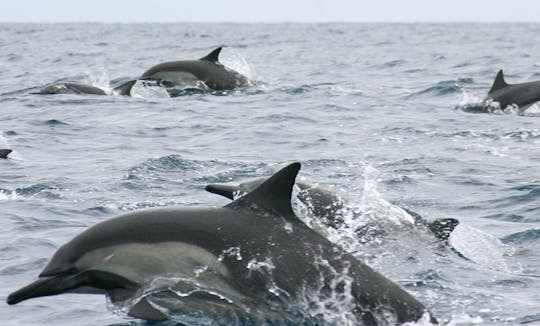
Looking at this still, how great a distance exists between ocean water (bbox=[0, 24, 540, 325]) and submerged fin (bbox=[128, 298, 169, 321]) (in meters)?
0.48

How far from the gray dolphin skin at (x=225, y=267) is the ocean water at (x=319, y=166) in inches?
17.9

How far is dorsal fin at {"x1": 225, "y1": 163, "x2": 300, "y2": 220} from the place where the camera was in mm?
7410

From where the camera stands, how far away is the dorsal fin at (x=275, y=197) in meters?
7.41

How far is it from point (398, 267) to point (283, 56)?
112 ft

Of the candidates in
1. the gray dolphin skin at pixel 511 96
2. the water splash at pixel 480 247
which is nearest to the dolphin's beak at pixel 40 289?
the water splash at pixel 480 247

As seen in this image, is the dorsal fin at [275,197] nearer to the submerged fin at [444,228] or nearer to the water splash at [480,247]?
the submerged fin at [444,228]

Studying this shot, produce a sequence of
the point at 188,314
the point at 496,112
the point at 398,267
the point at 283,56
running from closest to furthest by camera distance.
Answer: the point at 188,314 → the point at 398,267 → the point at 496,112 → the point at 283,56

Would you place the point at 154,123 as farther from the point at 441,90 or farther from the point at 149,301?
the point at 149,301

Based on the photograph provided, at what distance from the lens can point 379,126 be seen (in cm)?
1873

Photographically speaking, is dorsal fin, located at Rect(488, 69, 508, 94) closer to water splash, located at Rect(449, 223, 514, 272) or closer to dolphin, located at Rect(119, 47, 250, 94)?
dolphin, located at Rect(119, 47, 250, 94)

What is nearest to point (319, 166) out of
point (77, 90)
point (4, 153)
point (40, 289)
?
point (4, 153)

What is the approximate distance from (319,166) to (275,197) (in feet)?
22.7

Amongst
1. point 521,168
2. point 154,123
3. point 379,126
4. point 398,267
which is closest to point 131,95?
point 154,123

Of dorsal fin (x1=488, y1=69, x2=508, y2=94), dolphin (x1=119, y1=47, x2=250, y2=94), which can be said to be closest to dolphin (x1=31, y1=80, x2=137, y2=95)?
dolphin (x1=119, y1=47, x2=250, y2=94)
